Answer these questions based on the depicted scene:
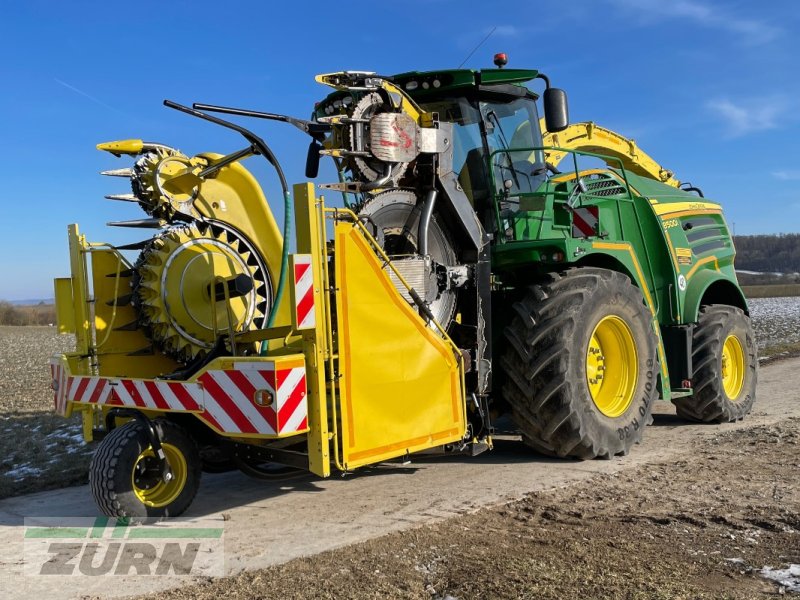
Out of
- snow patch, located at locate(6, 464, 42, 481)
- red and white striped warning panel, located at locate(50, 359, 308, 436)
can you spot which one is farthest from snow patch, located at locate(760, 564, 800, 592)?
snow patch, located at locate(6, 464, 42, 481)

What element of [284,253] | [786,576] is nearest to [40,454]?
[284,253]

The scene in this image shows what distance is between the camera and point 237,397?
4457 mm

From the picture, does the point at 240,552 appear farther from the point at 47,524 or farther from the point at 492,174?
the point at 492,174

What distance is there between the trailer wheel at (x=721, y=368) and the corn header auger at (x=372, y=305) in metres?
0.43

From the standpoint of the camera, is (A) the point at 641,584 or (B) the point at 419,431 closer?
(A) the point at 641,584

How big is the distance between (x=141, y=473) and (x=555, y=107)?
4110mm

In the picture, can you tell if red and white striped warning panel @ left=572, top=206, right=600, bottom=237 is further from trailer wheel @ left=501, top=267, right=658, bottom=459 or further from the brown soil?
the brown soil

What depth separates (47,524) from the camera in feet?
15.9

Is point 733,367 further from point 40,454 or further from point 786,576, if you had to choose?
point 40,454

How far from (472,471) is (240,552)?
2.25 metres

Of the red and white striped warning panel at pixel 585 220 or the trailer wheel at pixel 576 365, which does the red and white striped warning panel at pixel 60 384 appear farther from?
the red and white striped warning panel at pixel 585 220

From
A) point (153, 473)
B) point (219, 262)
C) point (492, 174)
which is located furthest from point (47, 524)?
point (492, 174)

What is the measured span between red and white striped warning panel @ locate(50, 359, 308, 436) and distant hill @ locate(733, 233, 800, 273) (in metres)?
100

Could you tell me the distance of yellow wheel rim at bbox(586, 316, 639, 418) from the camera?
6305 millimetres
